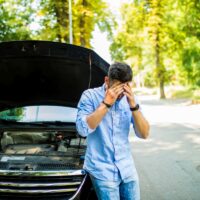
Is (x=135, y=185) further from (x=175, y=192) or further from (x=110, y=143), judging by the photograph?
(x=175, y=192)

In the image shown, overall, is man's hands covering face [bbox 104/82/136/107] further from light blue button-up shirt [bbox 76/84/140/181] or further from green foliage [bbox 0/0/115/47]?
green foliage [bbox 0/0/115/47]

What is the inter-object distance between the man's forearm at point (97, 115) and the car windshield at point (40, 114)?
2828 millimetres

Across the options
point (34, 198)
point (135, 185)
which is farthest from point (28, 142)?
point (135, 185)

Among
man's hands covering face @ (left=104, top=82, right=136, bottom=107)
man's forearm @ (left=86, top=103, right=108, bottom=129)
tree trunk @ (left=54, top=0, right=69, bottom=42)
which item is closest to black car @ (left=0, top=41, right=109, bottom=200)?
man's forearm @ (left=86, top=103, right=108, bottom=129)

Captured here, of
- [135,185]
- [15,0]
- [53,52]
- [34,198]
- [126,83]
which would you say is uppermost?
[15,0]

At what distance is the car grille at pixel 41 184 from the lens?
382 cm

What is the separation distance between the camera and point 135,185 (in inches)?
121

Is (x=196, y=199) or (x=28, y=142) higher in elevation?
(x=28, y=142)

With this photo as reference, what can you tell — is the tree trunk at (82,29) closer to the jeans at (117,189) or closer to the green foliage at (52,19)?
the green foliage at (52,19)

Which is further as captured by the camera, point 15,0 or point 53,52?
point 15,0

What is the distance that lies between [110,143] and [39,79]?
2.84 metres

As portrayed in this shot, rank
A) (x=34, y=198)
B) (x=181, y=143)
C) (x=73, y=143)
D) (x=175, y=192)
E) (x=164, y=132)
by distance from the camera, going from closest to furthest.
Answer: (x=34, y=198) < (x=73, y=143) < (x=175, y=192) < (x=181, y=143) < (x=164, y=132)

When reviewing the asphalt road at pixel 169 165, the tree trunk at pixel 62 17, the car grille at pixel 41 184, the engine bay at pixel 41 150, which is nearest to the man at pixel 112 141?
the car grille at pixel 41 184

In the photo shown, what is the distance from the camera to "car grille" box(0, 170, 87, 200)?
12.5 feet
